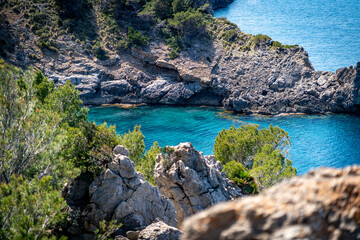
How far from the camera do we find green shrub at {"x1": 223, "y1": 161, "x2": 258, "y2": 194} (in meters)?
40.2

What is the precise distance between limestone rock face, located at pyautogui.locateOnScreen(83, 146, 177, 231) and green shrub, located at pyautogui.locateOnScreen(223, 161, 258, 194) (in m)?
16.2

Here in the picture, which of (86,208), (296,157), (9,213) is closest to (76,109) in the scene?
(86,208)

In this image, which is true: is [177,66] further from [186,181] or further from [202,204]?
[202,204]

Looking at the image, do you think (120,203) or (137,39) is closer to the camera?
(120,203)

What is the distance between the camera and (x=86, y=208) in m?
23.8

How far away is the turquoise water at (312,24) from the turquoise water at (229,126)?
29036mm

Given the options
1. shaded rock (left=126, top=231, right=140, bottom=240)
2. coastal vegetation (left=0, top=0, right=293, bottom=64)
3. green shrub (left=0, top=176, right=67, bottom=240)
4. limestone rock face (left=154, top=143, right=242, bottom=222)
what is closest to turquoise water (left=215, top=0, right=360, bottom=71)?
coastal vegetation (left=0, top=0, right=293, bottom=64)

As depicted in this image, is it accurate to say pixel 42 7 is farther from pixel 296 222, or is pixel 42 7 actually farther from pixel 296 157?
pixel 296 222

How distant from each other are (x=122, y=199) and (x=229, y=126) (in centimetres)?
6330

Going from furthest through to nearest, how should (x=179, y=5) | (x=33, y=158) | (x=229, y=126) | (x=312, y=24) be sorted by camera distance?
(x=312, y=24) → (x=179, y=5) → (x=229, y=126) → (x=33, y=158)

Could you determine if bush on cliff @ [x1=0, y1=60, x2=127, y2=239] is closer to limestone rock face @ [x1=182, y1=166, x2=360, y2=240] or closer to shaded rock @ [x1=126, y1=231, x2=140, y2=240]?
shaded rock @ [x1=126, y1=231, x2=140, y2=240]

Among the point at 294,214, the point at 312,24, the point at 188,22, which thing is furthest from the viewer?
the point at 312,24

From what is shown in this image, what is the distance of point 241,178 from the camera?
41250 mm

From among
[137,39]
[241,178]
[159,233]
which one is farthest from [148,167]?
[137,39]
